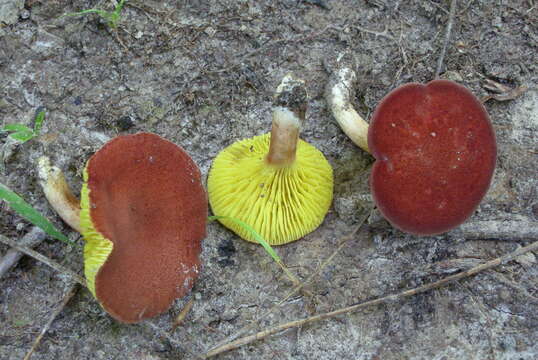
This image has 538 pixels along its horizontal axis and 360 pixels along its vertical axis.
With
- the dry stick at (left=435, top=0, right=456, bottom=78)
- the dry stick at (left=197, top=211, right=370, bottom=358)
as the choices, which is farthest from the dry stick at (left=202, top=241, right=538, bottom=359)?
the dry stick at (left=435, top=0, right=456, bottom=78)

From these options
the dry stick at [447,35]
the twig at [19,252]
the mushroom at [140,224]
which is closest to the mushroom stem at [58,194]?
the mushroom at [140,224]

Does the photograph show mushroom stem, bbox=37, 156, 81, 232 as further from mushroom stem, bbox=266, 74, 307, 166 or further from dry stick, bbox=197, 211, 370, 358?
mushroom stem, bbox=266, 74, 307, 166

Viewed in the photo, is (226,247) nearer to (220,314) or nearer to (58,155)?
(220,314)

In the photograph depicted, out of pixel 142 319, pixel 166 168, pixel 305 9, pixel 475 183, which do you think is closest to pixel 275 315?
pixel 142 319

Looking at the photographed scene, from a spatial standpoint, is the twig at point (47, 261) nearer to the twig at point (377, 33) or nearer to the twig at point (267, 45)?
the twig at point (267, 45)

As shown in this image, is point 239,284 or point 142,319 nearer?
point 142,319
